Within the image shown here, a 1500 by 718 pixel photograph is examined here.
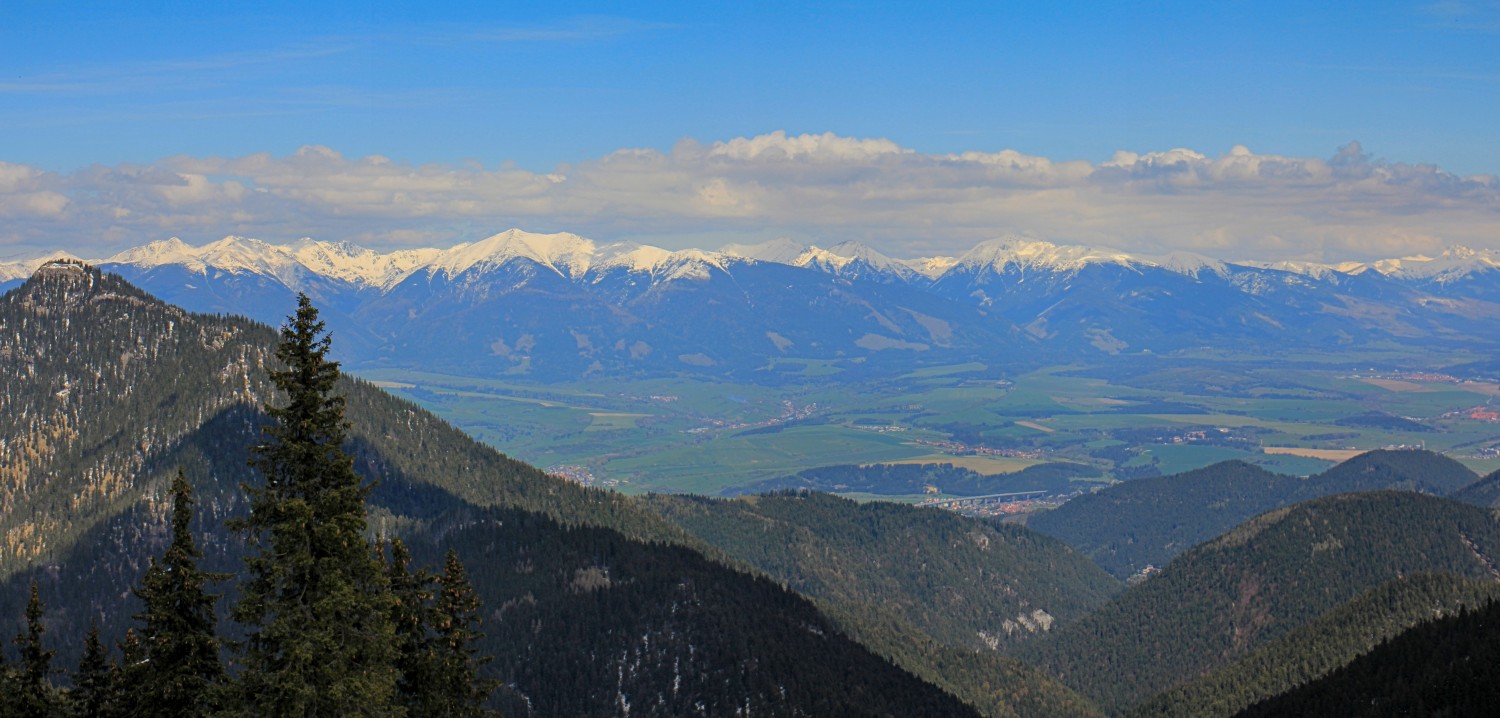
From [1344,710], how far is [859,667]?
66.5 m

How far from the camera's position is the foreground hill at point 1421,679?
5197 inches

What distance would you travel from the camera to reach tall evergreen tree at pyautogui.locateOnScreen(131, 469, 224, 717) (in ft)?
173

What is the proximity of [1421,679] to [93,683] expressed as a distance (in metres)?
130

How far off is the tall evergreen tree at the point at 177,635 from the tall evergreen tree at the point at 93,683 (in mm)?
7974

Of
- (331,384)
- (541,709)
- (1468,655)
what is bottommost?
(541,709)

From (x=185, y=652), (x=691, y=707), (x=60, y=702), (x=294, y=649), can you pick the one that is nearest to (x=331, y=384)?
(x=294, y=649)

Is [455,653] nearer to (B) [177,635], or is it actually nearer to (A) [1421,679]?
(B) [177,635]

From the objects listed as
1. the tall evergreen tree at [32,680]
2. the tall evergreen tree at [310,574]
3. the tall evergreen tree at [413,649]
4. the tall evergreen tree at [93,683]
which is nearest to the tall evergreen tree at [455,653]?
the tall evergreen tree at [413,649]

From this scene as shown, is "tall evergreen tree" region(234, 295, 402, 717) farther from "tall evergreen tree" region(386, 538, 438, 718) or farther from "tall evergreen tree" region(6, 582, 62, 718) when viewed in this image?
"tall evergreen tree" region(6, 582, 62, 718)

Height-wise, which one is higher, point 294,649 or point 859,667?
point 294,649

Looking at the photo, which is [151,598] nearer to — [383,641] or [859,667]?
[383,641]

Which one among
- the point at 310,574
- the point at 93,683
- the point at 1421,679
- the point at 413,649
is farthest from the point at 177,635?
the point at 1421,679

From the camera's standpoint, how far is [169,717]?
53.7 metres

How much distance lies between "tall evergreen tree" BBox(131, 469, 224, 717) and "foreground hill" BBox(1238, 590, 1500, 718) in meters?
119
